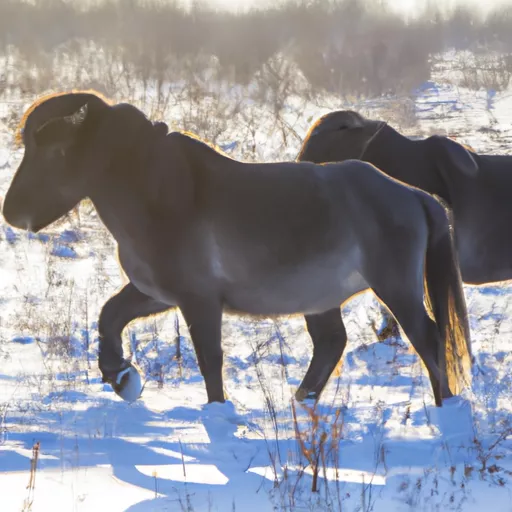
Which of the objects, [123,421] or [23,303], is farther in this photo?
[23,303]

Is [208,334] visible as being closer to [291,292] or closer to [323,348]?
[291,292]

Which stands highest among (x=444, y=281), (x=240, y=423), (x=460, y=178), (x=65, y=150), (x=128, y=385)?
(x=460, y=178)

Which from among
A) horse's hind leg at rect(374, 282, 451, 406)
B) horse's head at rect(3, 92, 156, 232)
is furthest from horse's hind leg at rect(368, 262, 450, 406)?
horse's head at rect(3, 92, 156, 232)

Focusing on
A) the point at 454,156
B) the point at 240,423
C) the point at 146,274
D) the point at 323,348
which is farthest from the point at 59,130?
the point at 454,156

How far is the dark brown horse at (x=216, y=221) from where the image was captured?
4922mm

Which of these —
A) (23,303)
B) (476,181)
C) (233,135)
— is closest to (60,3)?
(233,135)

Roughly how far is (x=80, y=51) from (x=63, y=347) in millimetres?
13200

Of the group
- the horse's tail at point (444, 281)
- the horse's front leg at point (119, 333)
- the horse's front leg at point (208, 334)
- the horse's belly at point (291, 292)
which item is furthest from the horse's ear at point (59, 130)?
the horse's tail at point (444, 281)

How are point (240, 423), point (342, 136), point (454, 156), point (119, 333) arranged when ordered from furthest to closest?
point (342, 136) → point (454, 156) → point (119, 333) → point (240, 423)

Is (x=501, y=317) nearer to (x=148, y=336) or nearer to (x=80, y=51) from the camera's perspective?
(x=148, y=336)

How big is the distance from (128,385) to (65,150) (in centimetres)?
128

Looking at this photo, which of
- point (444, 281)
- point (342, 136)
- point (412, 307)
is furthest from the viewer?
point (342, 136)

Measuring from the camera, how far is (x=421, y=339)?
5051 mm

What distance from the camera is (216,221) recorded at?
4.95 m
